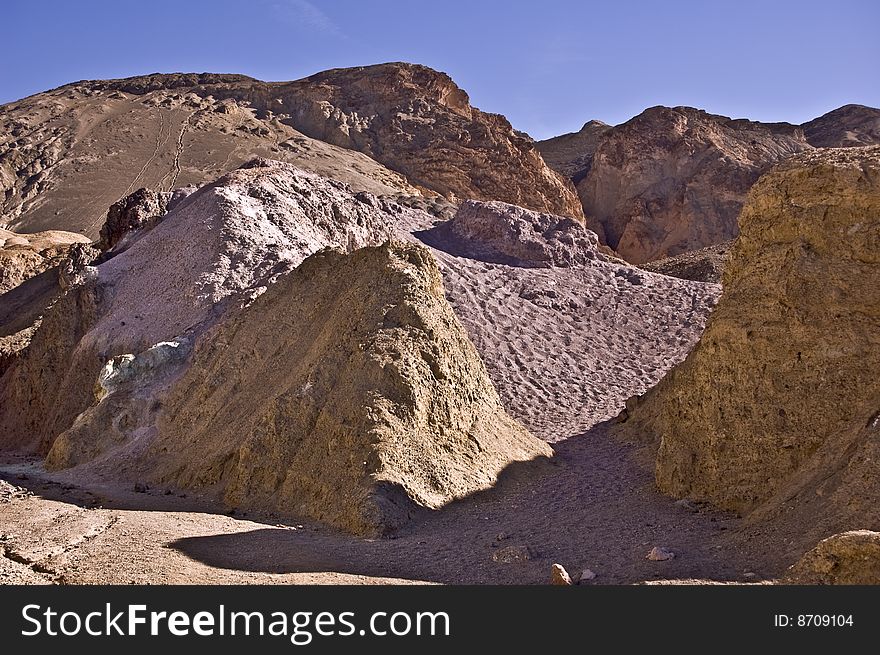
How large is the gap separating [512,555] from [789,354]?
3.63 meters

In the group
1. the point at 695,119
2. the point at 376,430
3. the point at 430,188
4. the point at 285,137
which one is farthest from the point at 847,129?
the point at 376,430

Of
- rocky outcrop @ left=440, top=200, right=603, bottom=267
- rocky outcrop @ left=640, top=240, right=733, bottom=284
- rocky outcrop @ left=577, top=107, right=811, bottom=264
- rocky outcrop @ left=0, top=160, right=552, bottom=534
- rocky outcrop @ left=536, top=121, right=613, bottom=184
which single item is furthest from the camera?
rocky outcrop @ left=536, top=121, right=613, bottom=184

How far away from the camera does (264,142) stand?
1836 inches

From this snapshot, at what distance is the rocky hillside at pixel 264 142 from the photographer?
43156mm

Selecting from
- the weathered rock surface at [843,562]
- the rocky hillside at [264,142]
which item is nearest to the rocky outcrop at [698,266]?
the rocky hillside at [264,142]

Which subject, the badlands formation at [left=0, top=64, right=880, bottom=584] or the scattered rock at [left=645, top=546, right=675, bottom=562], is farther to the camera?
the badlands formation at [left=0, top=64, right=880, bottom=584]

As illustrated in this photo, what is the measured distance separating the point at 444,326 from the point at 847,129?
4366 cm

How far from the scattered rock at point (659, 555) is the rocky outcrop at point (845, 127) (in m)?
44.4

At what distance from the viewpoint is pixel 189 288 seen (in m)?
16.2

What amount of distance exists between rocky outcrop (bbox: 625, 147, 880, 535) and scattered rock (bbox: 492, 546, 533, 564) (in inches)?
80.7

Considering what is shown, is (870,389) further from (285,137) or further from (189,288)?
(285,137)

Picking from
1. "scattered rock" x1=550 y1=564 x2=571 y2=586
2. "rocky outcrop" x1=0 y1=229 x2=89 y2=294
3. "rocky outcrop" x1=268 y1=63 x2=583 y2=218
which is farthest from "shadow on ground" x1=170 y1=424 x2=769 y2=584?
"rocky outcrop" x1=268 y1=63 x2=583 y2=218

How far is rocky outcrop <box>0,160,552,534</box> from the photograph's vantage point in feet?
33.2

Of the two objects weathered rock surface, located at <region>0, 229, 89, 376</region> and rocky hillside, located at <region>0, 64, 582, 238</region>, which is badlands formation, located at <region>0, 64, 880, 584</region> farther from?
rocky hillside, located at <region>0, 64, 582, 238</region>
